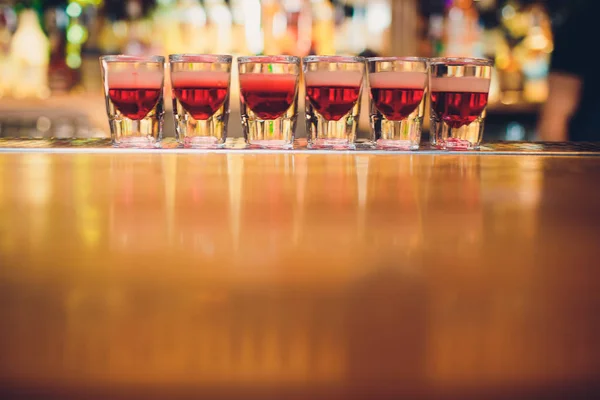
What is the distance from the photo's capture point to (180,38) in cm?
273

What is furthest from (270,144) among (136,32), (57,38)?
(57,38)

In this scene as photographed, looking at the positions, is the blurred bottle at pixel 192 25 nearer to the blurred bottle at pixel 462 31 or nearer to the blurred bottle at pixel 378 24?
the blurred bottle at pixel 378 24

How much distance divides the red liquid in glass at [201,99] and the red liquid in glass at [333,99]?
0.37 feet

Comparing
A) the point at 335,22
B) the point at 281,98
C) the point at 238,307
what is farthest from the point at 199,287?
the point at 335,22

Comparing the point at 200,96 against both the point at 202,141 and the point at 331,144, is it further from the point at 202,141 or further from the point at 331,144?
the point at 331,144

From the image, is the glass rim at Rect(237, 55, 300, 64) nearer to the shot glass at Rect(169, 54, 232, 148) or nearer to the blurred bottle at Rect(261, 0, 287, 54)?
the shot glass at Rect(169, 54, 232, 148)

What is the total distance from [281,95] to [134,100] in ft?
0.59

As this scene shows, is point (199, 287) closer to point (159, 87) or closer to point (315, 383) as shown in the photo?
point (315, 383)

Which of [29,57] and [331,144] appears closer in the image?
[331,144]

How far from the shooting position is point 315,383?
176mm

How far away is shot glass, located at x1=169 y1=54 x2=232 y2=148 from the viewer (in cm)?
90

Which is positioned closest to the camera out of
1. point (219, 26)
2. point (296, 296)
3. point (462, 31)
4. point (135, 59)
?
point (296, 296)

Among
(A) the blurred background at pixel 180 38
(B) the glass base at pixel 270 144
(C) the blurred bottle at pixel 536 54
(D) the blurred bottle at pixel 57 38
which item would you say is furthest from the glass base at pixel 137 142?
(C) the blurred bottle at pixel 536 54

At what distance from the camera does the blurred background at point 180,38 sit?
265 centimetres
